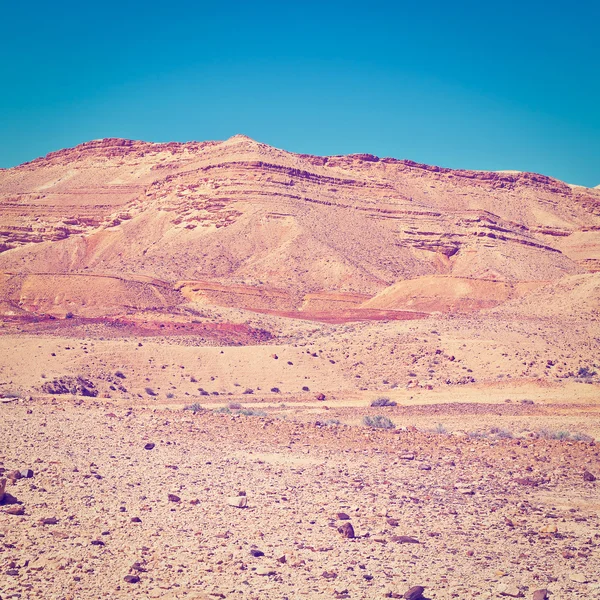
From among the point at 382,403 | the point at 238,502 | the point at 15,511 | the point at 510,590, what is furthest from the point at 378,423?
the point at 15,511

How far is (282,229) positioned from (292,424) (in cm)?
5072

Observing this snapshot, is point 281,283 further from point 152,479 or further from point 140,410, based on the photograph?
point 152,479

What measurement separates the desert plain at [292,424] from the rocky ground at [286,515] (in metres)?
0.03

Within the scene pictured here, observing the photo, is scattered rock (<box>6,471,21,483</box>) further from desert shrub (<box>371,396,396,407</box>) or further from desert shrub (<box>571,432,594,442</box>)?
desert shrub (<box>371,396,396,407</box>)

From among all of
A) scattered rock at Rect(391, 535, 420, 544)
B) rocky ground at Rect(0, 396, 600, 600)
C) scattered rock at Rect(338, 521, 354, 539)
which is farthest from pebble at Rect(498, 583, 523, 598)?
scattered rock at Rect(338, 521, 354, 539)

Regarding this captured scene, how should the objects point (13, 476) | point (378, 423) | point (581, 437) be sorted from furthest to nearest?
point (378, 423) < point (581, 437) < point (13, 476)

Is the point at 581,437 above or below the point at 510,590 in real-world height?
above

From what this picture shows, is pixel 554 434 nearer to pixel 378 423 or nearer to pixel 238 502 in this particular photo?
pixel 378 423

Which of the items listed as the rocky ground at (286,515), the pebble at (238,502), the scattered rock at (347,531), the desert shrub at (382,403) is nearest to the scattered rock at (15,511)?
the rocky ground at (286,515)

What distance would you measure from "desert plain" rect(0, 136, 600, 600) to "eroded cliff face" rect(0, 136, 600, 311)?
0.47 meters

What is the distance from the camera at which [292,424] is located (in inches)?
505

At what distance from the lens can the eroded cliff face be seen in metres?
56.0

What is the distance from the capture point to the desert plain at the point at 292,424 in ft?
20.0

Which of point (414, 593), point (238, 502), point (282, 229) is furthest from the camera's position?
point (282, 229)
